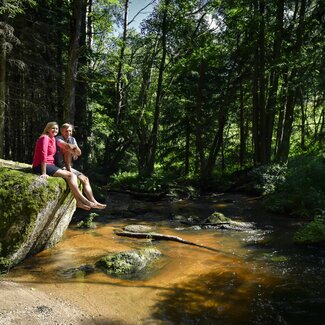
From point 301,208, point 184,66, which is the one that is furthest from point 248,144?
point 301,208

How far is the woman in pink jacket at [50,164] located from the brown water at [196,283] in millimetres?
1370

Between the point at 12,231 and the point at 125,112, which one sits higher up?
the point at 125,112

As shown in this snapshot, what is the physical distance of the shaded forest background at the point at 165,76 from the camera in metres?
16.2

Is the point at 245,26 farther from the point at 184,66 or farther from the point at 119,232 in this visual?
the point at 119,232

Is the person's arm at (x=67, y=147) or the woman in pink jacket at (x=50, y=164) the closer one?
the woman in pink jacket at (x=50, y=164)

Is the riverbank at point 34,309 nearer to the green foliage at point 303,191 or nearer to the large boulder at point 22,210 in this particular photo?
the large boulder at point 22,210

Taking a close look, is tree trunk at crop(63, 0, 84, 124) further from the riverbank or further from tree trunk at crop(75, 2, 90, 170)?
the riverbank

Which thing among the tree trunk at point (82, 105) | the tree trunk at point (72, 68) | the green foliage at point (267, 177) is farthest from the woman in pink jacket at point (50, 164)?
the green foliage at point (267, 177)

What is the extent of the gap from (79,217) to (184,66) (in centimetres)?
1378

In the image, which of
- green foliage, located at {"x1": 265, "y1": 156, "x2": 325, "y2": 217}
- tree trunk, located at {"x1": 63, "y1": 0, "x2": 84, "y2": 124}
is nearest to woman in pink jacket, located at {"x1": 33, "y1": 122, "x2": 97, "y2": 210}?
tree trunk, located at {"x1": 63, "y1": 0, "x2": 84, "y2": 124}

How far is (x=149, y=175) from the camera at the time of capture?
840 inches

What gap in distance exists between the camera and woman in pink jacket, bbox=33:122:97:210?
7288mm

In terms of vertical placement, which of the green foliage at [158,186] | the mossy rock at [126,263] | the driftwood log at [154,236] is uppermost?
the green foliage at [158,186]

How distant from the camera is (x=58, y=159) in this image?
26.4 ft
